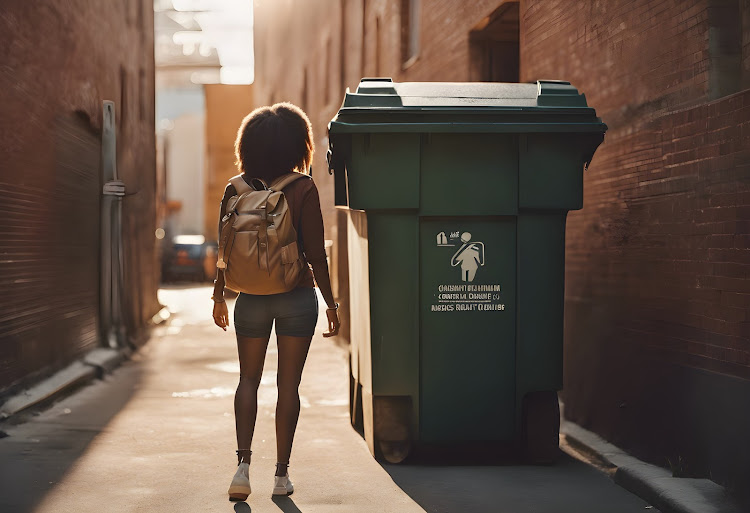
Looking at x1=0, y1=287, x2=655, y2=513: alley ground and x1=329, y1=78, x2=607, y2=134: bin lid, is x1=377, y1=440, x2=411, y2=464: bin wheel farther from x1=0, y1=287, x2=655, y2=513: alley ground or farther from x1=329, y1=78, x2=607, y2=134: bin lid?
x1=329, y1=78, x2=607, y2=134: bin lid

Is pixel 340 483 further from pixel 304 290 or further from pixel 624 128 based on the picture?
pixel 624 128

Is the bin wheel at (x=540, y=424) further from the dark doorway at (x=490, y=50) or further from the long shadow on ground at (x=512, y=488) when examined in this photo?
the dark doorway at (x=490, y=50)

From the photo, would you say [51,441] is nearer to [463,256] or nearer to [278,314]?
[278,314]

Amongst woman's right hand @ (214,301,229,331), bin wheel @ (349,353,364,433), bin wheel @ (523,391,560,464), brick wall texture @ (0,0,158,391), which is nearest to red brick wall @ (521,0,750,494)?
bin wheel @ (523,391,560,464)

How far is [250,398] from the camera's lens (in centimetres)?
461

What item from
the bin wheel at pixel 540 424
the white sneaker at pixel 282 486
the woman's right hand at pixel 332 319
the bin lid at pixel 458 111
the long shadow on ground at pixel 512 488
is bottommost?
the long shadow on ground at pixel 512 488

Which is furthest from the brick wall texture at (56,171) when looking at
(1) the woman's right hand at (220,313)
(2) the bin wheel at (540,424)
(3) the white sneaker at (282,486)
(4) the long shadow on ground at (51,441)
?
(2) the bin wheel at (540,424)

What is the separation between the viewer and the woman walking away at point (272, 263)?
4.48 metres

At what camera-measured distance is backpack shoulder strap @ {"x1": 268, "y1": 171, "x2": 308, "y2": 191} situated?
4598mm

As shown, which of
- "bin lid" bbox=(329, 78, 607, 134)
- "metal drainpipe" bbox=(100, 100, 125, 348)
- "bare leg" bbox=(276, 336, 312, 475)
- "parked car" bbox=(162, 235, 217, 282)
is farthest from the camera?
"parked car" bbox=(162, 235, 217, 282)

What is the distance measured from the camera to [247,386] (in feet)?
15.2

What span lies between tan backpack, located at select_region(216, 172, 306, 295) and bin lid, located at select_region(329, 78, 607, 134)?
966 millimetres

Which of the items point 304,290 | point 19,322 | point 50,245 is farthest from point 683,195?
point 50,245

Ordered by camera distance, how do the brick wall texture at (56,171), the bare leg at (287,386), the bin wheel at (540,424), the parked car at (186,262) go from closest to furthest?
the bare leg at (287,386) → the bin wheel at (540,424) → the brick wall texture at (56,171) → the parked car at (186,262)
